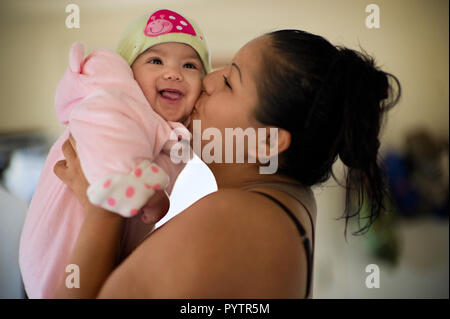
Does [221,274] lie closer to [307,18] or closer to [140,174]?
[140,174]

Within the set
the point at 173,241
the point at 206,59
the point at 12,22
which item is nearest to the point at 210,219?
the point at 173,241

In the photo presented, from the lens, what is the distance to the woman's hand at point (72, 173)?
90 cm

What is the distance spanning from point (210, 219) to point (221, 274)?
103 mm

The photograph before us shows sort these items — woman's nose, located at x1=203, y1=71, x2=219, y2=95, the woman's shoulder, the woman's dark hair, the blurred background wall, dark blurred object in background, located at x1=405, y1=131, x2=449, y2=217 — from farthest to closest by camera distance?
dark blurred object in background, located at x1=405, y1=131, x2=449, y2=217 < the blurred background wall < woman's nose, located at x1=203, y1=71, x2=219, y2=95 < the woman's dark hair < the woman's shoulder

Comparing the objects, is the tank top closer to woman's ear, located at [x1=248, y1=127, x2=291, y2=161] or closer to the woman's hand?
woman's ear, located at [x1=248, y1=127, x2=291, y2=161]

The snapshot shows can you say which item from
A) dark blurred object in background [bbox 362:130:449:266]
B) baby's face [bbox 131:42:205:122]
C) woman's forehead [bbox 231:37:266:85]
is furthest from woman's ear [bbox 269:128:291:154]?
dark blurred object in background [bbox 362:130:449:266]

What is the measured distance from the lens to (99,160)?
785mm

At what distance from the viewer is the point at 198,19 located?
3.15 metres

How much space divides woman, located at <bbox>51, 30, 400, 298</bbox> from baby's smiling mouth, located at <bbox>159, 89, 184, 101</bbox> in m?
0.06

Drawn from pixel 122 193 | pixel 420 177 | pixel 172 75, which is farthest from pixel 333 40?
pixel 122 193

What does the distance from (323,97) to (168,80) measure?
0.41 meters

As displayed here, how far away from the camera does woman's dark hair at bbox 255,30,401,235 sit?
3.01 feet

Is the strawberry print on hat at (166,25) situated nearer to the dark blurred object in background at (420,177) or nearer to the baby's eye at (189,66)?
the baby's eye at (189,66)

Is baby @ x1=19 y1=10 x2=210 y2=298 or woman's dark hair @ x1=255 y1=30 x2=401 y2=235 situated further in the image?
woman's dark hair @ x1=255 y1=30 x2=401 y2=235
